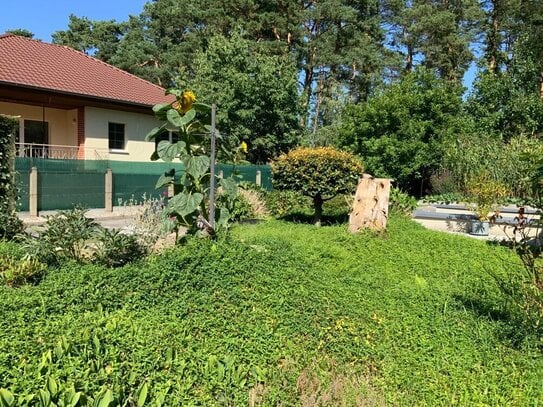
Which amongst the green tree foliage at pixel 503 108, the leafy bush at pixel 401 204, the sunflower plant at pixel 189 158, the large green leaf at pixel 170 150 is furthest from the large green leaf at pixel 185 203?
the green tree foliage at pixel 503 108

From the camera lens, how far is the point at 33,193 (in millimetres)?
11555

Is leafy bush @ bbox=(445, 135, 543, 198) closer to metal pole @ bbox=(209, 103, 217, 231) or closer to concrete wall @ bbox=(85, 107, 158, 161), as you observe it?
metal pole @ bbox=(209, 103, 217, 231)

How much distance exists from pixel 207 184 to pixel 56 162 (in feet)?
29.2

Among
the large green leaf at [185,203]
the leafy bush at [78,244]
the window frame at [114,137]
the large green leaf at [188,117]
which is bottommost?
the leafy bush at [78,244]

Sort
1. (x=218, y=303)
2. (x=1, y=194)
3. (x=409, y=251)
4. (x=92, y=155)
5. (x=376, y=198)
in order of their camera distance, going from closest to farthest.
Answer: (x=218, y=303), (x=1, y=194), (x=409, y=251), (x=376, y=198), (x=92, y=155)

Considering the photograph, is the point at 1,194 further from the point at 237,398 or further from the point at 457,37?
the point at 457,37

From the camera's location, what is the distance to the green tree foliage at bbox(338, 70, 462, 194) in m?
15.4

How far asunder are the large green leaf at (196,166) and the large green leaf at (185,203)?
0.69ft

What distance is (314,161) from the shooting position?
942cm

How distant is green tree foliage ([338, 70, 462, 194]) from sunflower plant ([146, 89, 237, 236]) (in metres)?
11.2

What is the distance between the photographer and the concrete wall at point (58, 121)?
17.2m

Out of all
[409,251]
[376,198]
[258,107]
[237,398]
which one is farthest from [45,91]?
[237,398]

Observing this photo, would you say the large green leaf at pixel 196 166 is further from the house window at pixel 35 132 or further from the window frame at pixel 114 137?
the house window at pixel 35 132

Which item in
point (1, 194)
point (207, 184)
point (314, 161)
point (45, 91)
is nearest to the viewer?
point (207, 184)
